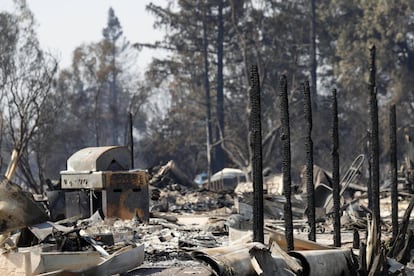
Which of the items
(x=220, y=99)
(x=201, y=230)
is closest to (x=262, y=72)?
(x=220, y=99)

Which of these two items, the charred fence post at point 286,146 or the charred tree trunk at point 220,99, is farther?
the charred tree trunk at point 220,99

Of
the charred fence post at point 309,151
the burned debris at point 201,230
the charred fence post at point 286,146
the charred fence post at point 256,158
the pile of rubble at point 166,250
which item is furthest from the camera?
the charred fence post at point 309,151

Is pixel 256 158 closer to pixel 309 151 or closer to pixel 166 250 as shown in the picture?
pixel 309 151

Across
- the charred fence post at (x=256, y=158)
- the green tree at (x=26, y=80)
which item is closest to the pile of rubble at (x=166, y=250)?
the charred fence post at (x=256, y=158)

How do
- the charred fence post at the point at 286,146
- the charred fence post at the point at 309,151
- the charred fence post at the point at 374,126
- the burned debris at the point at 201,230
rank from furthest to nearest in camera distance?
the charred fence post at the point at 374,126
the charred fence post at the point at 309,151
the charred fence post at the point at 286,146
the burned debris at the point at 201,230

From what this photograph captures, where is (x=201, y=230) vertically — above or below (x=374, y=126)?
below

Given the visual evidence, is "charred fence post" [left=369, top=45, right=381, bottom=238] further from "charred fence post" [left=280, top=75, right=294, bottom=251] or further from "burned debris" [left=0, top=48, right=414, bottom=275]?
"charred fence post" [left=280, top=75, right=294, bottom=251]

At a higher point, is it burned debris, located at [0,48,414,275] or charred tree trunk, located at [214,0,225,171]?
charred tree trunk, located at [214,0,225,171]

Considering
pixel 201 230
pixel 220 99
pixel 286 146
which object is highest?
pixel 220 99

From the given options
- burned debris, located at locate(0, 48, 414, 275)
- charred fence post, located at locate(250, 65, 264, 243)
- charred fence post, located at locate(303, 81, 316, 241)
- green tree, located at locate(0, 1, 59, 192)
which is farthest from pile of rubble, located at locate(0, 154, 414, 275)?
green tree, located at locate(0, 1, 59, 192)

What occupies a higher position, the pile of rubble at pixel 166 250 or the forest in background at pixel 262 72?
the forest in background at pixel 262 72

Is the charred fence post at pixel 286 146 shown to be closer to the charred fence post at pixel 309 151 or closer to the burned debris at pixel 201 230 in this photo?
the burned debris at pixel 201 230

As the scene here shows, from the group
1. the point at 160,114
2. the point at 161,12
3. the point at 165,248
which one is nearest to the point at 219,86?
the point at 161,12

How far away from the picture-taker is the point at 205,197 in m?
33.7
